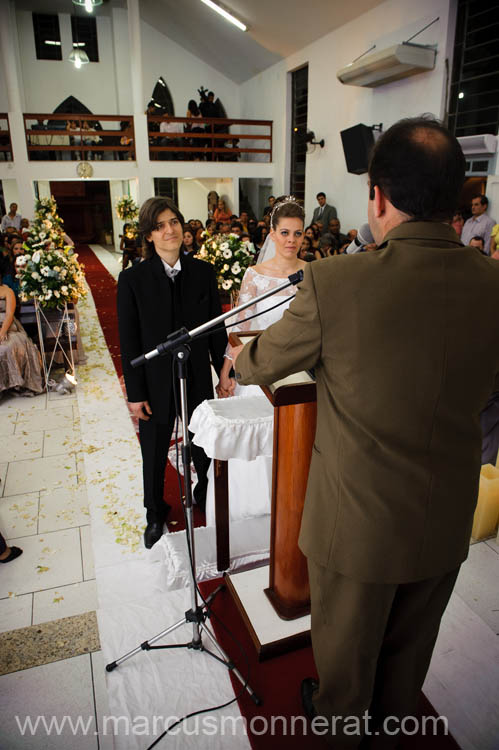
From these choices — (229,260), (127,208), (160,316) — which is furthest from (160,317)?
(127,208)

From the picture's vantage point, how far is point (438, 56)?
7.68 m

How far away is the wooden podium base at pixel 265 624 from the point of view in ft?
6.64

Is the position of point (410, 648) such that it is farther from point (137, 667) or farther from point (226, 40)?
point (226, 40)

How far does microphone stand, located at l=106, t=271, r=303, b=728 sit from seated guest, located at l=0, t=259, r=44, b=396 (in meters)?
3.34

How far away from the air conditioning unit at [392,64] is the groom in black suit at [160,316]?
6.82 metres

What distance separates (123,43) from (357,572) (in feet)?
60.6

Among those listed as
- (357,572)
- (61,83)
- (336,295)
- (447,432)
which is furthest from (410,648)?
(61,83)

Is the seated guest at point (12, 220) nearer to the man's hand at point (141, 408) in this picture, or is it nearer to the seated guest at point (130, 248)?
the seated guest at point (130, 248)

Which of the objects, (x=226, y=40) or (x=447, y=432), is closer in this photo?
(x=447, y=432)

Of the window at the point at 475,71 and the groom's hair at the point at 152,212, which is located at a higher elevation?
the window at the point at 475,71

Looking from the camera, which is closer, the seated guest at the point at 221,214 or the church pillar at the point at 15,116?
the church pillar at the point at 15,116

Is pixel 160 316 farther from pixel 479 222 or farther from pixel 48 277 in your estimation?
pixel 479 222

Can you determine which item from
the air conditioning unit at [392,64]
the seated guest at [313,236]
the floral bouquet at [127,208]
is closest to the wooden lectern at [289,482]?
the seated guest at [313,236]

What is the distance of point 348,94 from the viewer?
10.1 m
